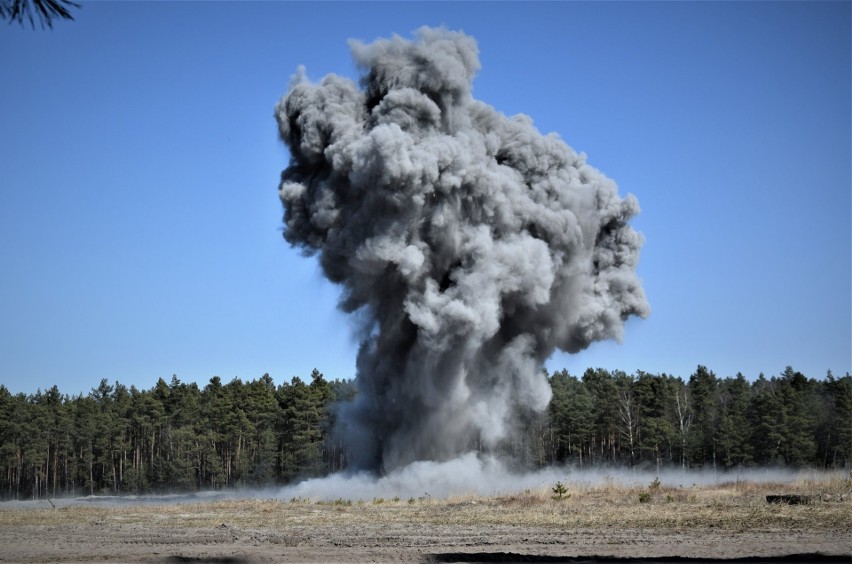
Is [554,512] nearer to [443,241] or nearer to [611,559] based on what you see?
[611,559]

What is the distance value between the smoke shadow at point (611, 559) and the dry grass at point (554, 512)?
15.4 feet

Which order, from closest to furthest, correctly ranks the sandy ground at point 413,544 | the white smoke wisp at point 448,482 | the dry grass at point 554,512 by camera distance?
the sandy ground at point 413,544 → the dry grass at point 554,512 → the white smoke wisp at point 448,482

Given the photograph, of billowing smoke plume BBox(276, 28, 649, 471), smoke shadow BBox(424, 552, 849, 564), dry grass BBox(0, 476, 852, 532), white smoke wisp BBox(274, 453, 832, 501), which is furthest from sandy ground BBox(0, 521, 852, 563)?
billowing smoke plume BBox(276, 28, 649, 471)

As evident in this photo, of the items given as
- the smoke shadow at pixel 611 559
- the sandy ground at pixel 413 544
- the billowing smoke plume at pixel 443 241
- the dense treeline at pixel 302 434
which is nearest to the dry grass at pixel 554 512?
the sandy ground at pixel 413 544

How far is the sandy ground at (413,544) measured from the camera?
17859mm

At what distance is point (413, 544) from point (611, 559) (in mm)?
5555

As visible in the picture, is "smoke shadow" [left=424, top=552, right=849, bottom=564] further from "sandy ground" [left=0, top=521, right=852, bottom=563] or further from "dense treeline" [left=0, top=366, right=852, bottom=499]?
"dense treeline" [left=0, top=366, right=852, bottom=499]

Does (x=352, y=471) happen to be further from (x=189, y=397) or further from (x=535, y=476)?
(x=189, y=397)

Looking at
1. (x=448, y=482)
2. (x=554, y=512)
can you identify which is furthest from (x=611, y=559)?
(x=448, y=482)

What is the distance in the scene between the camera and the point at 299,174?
50469 mm

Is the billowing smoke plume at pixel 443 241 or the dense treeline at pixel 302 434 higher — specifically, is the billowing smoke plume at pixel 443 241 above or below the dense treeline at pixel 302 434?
above

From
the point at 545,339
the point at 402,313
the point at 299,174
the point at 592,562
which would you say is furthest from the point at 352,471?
the point at 592,562

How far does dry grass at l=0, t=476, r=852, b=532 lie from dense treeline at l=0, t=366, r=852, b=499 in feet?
115

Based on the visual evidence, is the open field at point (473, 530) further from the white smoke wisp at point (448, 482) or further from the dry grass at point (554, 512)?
the white smoke wisp at point (448, 482)
